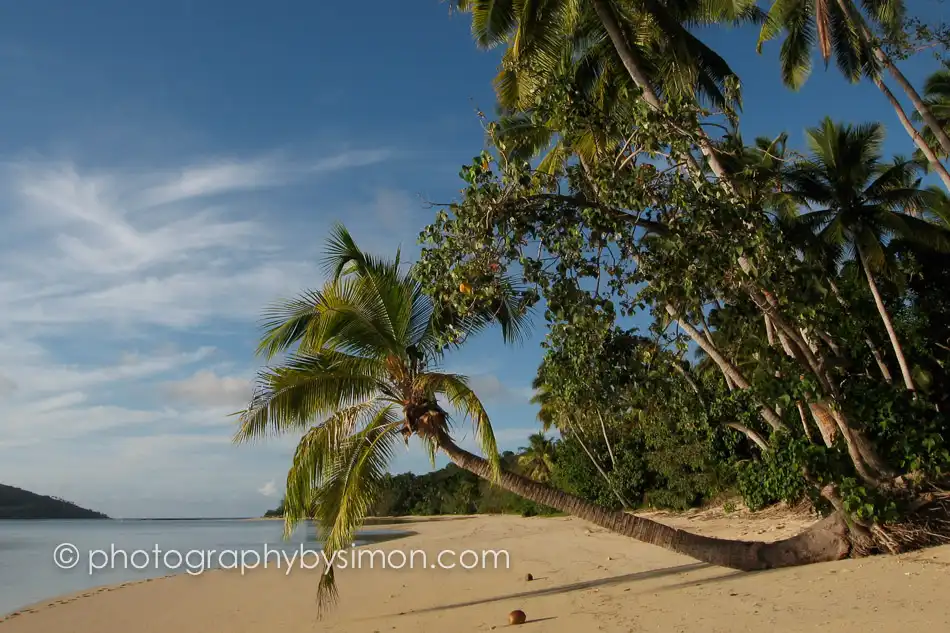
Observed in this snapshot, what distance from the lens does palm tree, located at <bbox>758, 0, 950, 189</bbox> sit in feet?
34.7

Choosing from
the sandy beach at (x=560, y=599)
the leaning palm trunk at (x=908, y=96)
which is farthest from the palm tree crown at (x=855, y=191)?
the sandy beach at (x=560, y=599)

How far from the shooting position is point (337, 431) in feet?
29.5

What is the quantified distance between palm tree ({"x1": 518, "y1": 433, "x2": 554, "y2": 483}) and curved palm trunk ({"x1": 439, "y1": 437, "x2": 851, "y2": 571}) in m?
32.1

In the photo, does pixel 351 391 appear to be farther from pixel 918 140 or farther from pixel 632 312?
pixel 918 140

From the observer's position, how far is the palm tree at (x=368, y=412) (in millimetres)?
8617

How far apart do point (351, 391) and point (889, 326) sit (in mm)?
9696

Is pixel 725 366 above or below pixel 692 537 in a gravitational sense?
above

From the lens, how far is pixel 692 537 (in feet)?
28.3

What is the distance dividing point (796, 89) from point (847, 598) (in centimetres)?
1106

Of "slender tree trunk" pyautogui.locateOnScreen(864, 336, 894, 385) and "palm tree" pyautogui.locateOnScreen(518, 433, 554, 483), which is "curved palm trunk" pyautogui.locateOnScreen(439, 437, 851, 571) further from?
"palm tree" pyautogui.locateOnScreen(518, 433, 554, 483)

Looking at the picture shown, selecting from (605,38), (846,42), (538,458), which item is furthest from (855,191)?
(538,458)

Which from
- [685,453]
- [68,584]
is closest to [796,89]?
[685,453]

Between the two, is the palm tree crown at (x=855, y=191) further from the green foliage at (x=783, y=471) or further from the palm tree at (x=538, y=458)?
the palm tree at (x=538, y=458)

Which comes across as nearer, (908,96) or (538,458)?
(908,96)
